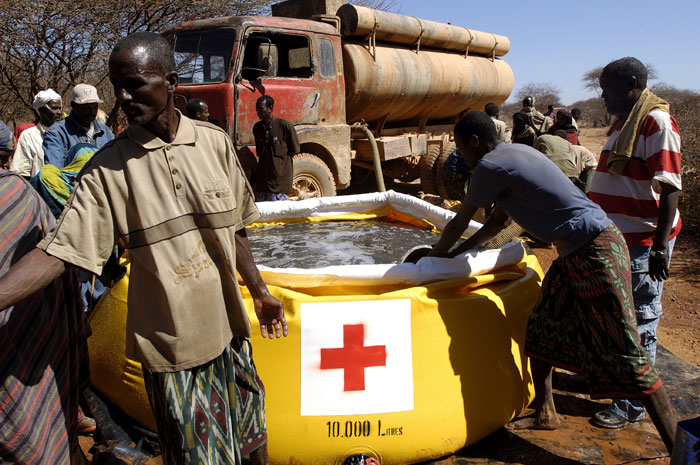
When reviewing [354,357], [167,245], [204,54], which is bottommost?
[354,357]

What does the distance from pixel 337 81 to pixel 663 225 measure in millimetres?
5378

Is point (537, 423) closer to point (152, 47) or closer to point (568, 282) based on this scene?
point (568, 282)

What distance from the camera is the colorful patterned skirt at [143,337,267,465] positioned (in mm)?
1578

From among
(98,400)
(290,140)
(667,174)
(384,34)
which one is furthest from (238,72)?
(667,174)

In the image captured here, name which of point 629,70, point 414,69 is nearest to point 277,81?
point 414,69

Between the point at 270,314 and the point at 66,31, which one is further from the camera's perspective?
the point at 66,31

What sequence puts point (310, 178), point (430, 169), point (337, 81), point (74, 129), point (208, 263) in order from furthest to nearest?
point (430, 169)
point (337, 81)
point (310, 178)
point (74, 129)
point (208, 263)

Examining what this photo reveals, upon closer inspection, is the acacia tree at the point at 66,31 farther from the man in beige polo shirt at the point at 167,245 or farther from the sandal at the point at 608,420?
the sandal at the point at 608,420

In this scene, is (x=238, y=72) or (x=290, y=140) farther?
(x=238, y=72)

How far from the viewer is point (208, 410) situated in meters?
1.62

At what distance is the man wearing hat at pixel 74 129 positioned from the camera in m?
3.51

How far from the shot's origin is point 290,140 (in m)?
5.29

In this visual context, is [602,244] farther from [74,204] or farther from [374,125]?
[374,125]

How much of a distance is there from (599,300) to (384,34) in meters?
6.59
